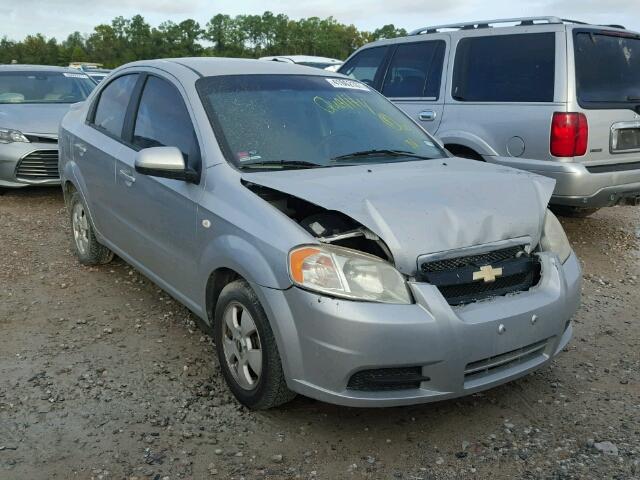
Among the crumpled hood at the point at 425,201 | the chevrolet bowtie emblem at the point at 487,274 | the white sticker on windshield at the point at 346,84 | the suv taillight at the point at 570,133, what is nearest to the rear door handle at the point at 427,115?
the suv taillight at the point at 570,133

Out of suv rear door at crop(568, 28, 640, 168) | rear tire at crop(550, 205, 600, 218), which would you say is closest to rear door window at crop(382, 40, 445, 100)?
suv rear door at crop(568, 28, 640, 168)

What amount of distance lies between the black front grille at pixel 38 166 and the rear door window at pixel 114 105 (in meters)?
3.26

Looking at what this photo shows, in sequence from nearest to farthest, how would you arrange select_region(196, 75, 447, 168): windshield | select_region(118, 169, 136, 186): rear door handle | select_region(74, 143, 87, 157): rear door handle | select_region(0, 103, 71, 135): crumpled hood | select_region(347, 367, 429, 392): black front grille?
select_region(347, 367, 429, 392): black front grille
select_region(196, 75, 447, 168): windshield
select_region(118, 169, 136, 186): rear door handle
select_region(74, 143, 87, 157): rear door handle
select_region(0, 103, 71, 135): crumpled hood

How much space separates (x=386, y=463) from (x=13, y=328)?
268 centimetres

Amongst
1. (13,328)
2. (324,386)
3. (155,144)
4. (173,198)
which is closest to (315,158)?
(173,198)

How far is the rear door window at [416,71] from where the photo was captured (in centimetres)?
657

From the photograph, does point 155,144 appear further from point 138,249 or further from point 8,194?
point 8,194

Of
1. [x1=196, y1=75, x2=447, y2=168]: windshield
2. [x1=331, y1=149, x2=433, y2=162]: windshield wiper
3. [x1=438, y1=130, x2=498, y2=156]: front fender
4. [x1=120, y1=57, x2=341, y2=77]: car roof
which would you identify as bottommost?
[x1=438, y1=130, x2=498, y2=156]: front fender

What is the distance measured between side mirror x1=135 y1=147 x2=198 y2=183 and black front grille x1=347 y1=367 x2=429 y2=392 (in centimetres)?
140

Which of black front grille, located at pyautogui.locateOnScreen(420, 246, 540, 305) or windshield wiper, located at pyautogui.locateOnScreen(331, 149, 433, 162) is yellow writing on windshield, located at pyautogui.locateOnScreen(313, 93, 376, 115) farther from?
black front grille, located at pyautogui.locateOnScreen(420, 246, 540, 305)

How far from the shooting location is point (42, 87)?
930 centimetres

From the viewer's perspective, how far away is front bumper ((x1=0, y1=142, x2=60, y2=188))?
777 cm

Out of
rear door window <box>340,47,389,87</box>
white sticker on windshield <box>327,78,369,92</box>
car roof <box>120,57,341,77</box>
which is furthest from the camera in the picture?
rear door window <box>340,47,389,87</box>

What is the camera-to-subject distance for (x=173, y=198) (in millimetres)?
3623
